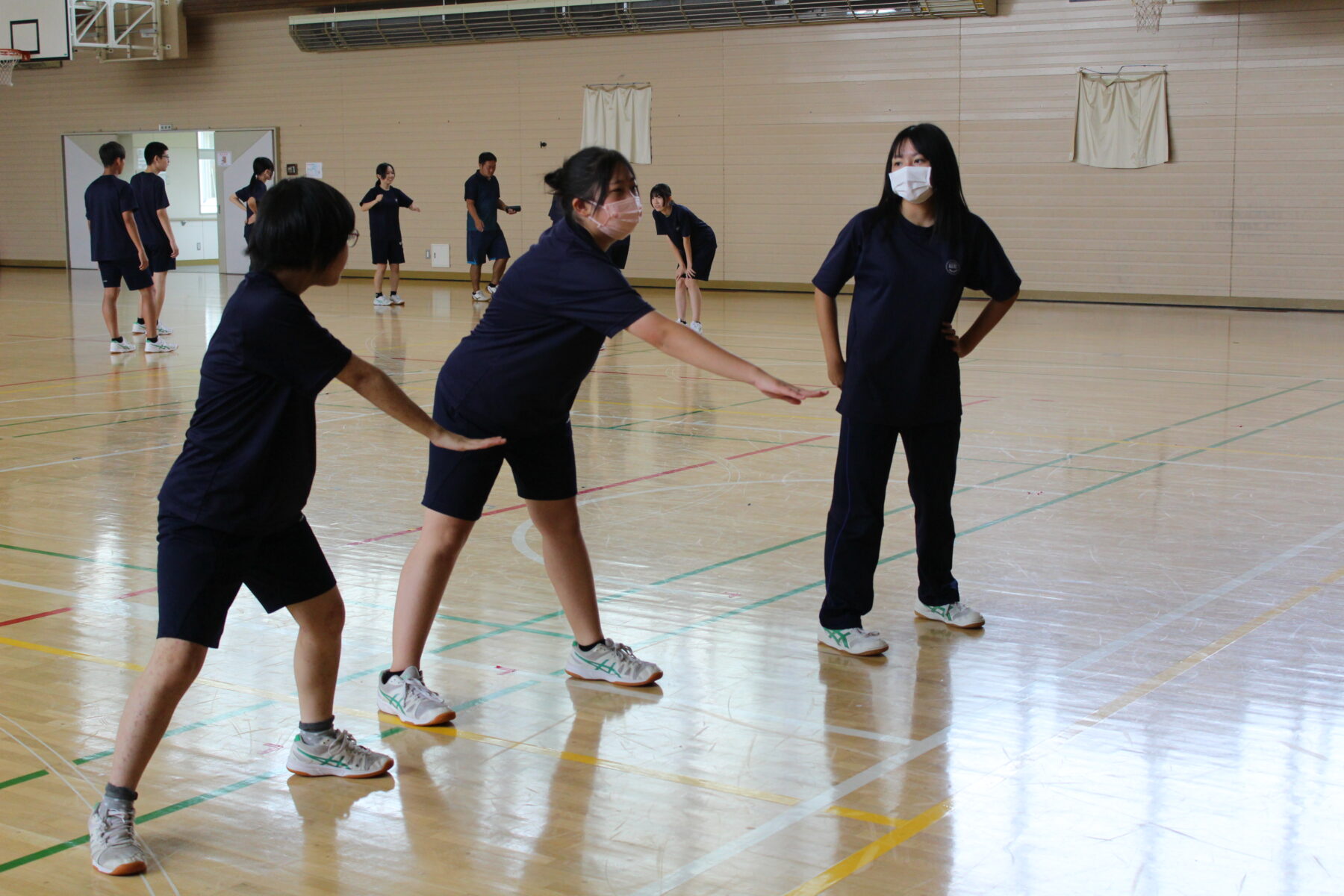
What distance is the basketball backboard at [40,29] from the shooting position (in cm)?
1980

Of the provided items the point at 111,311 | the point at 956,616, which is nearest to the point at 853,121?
the point at 111,311

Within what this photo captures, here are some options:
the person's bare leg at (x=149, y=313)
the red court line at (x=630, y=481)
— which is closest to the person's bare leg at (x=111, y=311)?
the person's bare leg at (x=149, y=313)

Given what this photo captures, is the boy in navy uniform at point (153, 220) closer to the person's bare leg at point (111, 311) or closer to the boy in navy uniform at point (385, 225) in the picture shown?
the person's bare leg at point (111, 311)

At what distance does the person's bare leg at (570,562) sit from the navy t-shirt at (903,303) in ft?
2.97

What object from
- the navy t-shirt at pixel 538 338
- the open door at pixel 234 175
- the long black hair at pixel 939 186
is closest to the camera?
the navy t-shirt at pixel 538 338

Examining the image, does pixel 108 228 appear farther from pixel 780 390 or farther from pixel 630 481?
pixel 780 390

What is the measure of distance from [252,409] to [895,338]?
196 centimetres

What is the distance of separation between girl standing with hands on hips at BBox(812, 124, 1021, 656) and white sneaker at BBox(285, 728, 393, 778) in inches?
59.9

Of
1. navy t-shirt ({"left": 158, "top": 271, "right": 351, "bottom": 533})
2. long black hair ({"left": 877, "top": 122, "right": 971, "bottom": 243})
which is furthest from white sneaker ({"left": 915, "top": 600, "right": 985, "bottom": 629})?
navy t-shirt ({"left": 158, "top": 271, "right": 351, "bottom": 533})

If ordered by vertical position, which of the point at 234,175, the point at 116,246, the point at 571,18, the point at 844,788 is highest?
the point at 571,18

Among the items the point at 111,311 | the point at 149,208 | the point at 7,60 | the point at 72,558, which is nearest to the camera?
the point at 72,558

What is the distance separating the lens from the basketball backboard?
1980cm

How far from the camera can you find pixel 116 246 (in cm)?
1209

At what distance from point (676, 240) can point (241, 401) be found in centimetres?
1111
